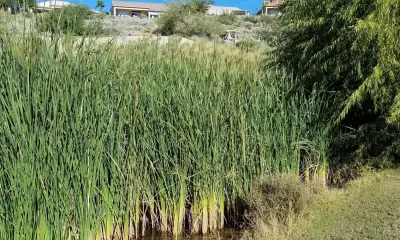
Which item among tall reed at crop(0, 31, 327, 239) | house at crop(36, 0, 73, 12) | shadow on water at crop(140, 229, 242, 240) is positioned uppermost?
house at crop(36, 0, 73, 12)

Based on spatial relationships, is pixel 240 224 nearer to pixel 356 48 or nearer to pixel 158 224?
pixel 158 224

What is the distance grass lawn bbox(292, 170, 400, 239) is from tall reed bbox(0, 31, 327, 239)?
2.71 ft

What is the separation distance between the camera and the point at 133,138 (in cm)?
438

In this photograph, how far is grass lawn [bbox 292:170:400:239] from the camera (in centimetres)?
404

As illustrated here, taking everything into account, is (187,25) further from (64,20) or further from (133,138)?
(64,20)

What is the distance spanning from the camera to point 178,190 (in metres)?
4.91

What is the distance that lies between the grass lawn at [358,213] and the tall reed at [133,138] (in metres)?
0.82

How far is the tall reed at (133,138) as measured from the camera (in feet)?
10.6

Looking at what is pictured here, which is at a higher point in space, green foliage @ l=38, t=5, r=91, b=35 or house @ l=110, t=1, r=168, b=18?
house @ l=110, t=1, r=168, b=18

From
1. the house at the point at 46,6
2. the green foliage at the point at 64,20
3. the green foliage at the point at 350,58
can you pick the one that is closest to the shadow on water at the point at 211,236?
the green foliage at the point at 350,58

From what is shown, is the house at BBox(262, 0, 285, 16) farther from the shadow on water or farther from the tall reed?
the shadow on water

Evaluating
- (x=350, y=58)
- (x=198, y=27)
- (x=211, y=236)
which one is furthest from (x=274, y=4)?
(x=198, y=27)

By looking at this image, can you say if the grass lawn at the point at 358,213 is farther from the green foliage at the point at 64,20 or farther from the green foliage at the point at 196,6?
the green foliage at the point at 196,6

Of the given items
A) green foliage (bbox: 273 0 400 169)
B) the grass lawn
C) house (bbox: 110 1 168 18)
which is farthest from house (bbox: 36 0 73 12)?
house (bbox: 110 1 168 18)
